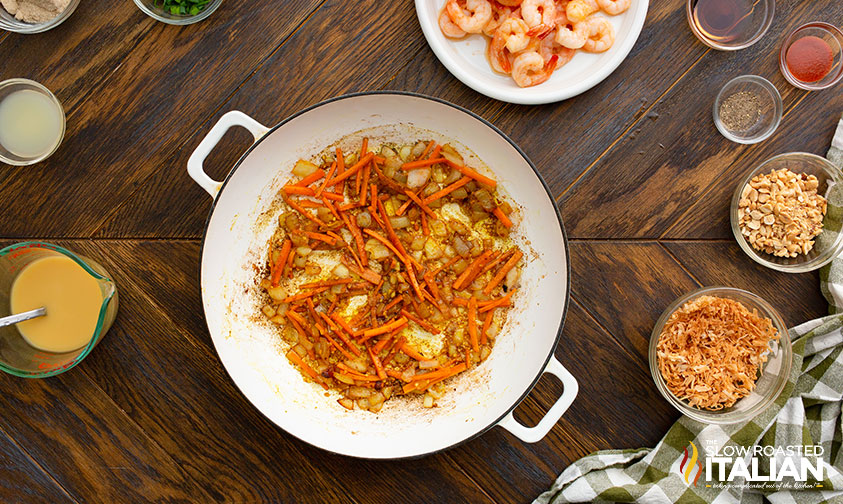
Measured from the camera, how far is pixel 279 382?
60.5 inches

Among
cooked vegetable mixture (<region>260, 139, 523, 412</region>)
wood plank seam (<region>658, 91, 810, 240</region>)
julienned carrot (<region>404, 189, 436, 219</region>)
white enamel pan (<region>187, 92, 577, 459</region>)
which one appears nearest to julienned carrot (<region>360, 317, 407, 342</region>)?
cooked vegetable mixture (<region>260, 139, 523, 412</region>)

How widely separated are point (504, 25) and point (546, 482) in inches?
53.0

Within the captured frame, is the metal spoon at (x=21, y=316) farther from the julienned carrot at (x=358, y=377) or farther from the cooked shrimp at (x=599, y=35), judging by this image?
the cooked shrimp at (x=599, y=35)

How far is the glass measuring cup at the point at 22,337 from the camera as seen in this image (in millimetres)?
1427

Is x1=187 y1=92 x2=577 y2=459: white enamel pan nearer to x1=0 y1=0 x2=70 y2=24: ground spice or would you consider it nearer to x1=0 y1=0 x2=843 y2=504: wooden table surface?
x1=0 y1=0 x2=843 y2=504: wooden table surface

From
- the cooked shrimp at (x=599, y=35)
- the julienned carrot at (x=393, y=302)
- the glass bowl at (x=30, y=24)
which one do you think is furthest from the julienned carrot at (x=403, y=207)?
the glass bowl at (x=30, y=24)

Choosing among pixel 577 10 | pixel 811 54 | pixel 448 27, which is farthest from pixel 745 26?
pixel 448 27

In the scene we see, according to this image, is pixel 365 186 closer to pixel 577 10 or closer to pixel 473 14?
pixel 473 14

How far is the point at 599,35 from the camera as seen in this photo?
58.5 inches

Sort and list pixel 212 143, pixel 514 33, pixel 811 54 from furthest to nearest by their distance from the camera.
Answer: pixel 811 54, pixel 514 33, pixel 212 143

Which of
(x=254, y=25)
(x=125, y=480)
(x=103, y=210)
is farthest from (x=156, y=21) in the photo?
(x=125, y=480)

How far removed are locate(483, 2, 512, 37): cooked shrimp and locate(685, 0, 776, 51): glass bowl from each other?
20.8 inches

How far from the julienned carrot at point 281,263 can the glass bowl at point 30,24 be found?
0.87 meters

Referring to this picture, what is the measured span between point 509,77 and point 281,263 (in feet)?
2.79
